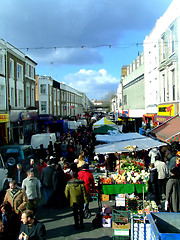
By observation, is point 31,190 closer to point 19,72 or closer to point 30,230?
point 30,230

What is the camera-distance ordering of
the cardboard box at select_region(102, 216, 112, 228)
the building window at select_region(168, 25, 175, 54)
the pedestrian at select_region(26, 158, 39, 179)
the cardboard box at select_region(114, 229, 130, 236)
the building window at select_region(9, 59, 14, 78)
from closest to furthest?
the cardboard box at select_region(114, 229, 130, 236)
the cardboard box at select_region(102, 216, 112, 228)
the pedestrian at select_region(26, 158, 39, 179)
the building window at select_region(168, 25, 175, 54)
the building window at select_region(9, 59, 14, 78)

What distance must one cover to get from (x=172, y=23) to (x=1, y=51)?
14890 millimetres

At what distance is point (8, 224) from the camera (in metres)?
5.35

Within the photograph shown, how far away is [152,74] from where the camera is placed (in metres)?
23.0

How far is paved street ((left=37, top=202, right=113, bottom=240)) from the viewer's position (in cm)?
→ 659

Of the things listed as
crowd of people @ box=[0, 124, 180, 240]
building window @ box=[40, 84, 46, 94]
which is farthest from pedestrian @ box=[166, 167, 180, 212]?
building window @ box=[40, 84, 46, 94]

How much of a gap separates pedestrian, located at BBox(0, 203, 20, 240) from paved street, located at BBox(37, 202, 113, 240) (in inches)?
56.5

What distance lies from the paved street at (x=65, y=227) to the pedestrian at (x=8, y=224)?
1.44 metres

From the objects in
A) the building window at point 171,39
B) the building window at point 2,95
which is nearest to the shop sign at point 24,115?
the building window at point 2,95

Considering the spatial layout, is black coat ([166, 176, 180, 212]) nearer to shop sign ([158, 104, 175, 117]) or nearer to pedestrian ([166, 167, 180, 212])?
pedestrian ([166, 167, 180, 212])

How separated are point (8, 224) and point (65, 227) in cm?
222

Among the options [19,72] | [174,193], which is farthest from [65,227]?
[19,72]

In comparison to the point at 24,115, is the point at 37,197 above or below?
below

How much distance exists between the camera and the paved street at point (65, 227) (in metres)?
6.59
